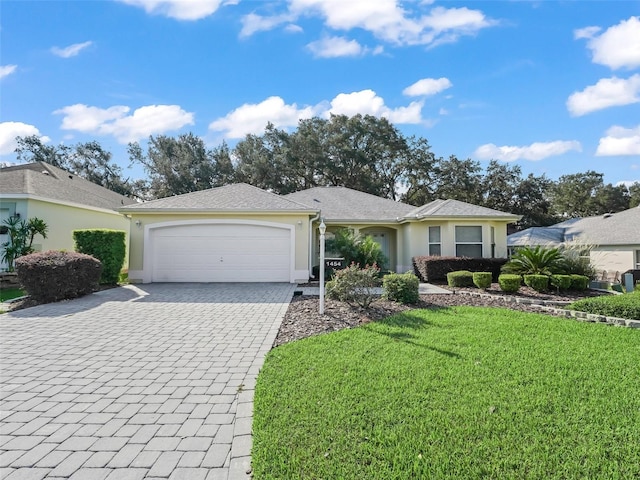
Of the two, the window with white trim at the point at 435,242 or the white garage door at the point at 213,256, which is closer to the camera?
the white garage door at the point at 213,256

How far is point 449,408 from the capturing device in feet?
11.0

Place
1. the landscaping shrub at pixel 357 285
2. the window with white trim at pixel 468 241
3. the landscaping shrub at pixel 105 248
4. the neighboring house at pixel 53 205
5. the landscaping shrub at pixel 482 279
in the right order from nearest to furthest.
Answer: the landscaping shrub at pixel 357 285 → the landscaping shrub at pixel 482 279 → the landscaping shrub at pixel 105 248 → the neighboring house at pixel 53 205 → the window with white trim at pixel 468 241

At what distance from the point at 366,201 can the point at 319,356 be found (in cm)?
1563

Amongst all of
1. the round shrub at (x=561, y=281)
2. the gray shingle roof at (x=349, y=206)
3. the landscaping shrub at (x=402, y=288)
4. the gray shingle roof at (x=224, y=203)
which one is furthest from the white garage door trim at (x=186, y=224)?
the round shrub at (x=561, y=281)

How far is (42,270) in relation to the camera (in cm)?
896

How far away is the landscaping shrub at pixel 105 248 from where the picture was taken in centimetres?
1131

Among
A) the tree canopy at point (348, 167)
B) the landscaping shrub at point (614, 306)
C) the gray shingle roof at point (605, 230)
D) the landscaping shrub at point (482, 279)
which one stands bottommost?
the landscaping shrub at point (614, 306)

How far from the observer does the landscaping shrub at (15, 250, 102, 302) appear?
29.4ft

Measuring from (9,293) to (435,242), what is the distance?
16126mm

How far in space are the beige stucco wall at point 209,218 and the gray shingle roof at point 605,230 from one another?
11917mm

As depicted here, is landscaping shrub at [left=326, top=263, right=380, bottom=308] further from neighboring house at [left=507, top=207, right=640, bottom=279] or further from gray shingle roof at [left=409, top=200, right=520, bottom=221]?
neighboring house at [left=507, top=207, right=640, bottom=279]

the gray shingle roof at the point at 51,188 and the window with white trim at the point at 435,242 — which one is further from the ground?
the gray shingle roof at the point at 51,188

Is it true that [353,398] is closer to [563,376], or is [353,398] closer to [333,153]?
[563,376]

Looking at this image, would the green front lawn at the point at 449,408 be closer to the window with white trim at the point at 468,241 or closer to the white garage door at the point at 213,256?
the white garage door at the point at 213,256
